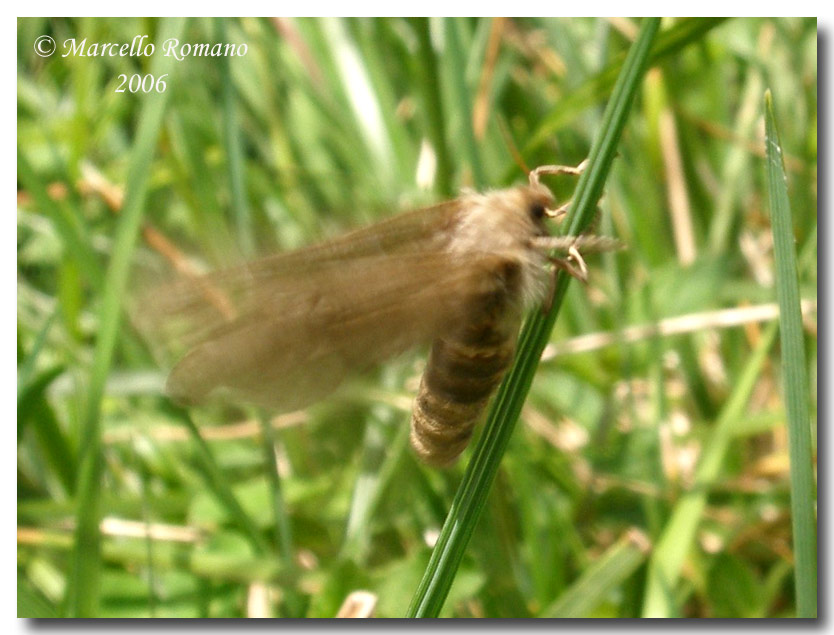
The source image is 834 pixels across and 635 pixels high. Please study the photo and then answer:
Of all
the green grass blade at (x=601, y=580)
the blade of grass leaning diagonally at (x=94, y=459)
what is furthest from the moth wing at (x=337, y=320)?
the green grass blade at (x=601, y=580)

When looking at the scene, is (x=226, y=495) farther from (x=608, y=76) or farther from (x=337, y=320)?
(x=608, y=76)

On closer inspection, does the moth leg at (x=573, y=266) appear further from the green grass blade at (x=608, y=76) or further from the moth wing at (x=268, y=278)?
the green grass blade at (x=608, y=76)

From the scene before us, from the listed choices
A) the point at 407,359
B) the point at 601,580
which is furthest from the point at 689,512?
the point at 407,359

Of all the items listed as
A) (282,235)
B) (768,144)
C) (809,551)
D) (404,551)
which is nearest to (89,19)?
(282,235)

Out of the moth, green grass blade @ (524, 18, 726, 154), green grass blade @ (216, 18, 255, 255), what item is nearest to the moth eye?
the moth

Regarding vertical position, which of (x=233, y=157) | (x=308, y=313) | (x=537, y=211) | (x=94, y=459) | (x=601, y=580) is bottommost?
(x=601, y=580)

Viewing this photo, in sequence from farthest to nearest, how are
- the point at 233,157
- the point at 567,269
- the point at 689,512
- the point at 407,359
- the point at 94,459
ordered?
the point at 233,157 < the point at 689,512 < the point at 94,459 < the point at 407,359 < the point at 567,269
